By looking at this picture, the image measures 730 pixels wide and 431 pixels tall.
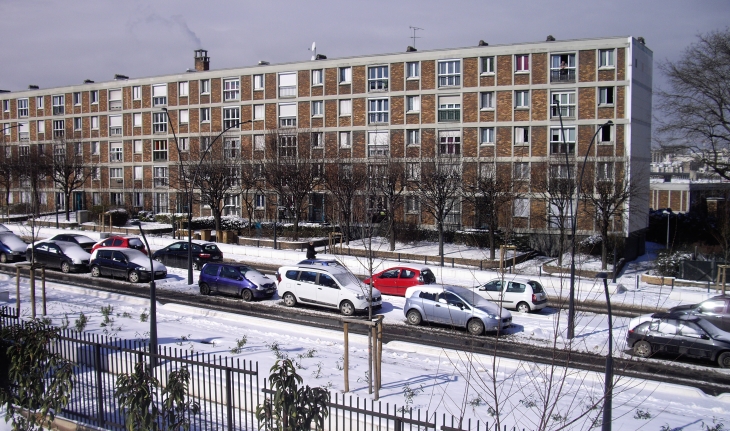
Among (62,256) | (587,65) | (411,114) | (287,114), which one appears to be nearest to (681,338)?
(62,256)

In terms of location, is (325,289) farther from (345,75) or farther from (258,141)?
(258,141)

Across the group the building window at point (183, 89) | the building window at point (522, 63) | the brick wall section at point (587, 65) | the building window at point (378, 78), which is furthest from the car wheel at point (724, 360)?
the building window at point (183, 89)

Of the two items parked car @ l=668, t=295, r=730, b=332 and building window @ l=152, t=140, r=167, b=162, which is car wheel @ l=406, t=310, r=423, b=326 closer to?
parked car @ l=668, t=295, r=730, b=332

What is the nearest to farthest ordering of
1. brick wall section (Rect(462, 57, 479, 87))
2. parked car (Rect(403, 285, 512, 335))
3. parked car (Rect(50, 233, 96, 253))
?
parked car (Rect(403, 285, 512, 335)) < parked car (Rect(50, 233, 96, 253)) < brick wall section (Rect(462, 57, 479, 87))

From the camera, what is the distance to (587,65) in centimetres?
3984

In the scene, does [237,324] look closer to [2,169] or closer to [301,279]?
[301,279]

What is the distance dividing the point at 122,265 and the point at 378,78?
86.3 ft

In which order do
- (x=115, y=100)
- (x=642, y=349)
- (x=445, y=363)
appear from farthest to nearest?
1. (x=115, y=100)
2. (x=642, y=349)
3. (x=445, y=363)

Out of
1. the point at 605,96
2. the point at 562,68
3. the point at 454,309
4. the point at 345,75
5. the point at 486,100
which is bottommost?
the point at 454,309

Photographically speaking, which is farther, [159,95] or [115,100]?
[115,100]

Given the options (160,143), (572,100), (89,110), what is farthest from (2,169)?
(572,100)

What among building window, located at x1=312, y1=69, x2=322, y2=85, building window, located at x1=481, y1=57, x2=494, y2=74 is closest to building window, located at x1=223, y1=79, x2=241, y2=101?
building window, located at x1=312, y1=69, x2=322, y2=85

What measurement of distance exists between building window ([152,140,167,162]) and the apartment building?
132 mm

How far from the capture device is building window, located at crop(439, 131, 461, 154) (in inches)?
1720
